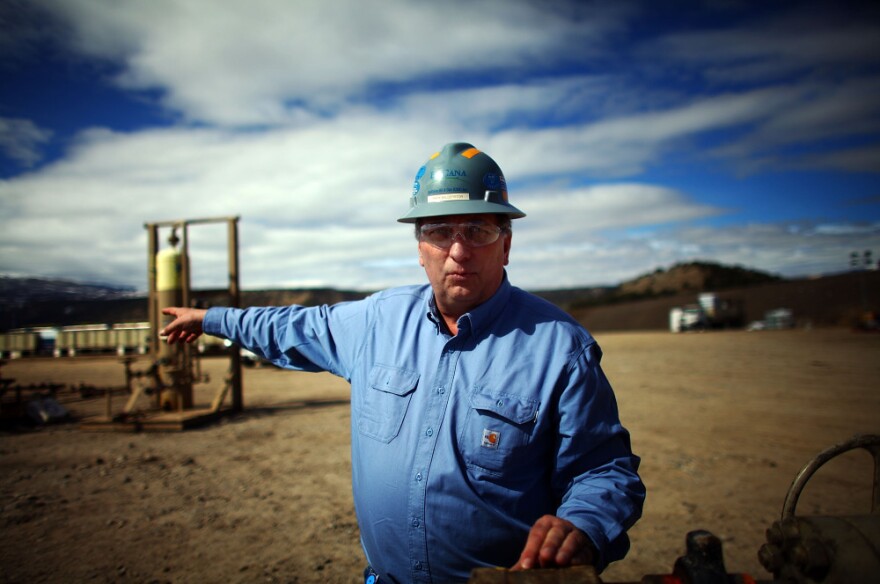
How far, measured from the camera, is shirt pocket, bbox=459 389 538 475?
163 cm

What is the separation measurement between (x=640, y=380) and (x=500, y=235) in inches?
502

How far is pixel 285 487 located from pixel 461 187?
190 inches

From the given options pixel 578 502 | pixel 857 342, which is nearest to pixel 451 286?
pixel 578 502

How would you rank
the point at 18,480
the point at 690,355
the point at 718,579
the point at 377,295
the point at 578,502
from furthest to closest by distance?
the point at 690,355 < the point at 18,480 < the point at 377,295 < the point at 578,502 < the point at 718,579

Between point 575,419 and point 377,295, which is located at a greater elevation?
point 377,295

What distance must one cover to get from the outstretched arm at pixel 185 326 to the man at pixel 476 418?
0.82 meters

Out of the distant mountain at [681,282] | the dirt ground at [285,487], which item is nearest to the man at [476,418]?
the dirt ground at [285,487]

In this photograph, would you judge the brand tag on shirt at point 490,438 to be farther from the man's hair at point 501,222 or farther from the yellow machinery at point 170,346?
the yellow machinery at point 170,346

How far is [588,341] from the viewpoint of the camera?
1750mm

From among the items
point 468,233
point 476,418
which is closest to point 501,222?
point 468,233

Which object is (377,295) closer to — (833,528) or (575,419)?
(575,419)

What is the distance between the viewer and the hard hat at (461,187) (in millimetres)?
1900

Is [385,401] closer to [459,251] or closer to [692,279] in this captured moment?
[459,251]

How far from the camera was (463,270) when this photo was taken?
1.90 m
